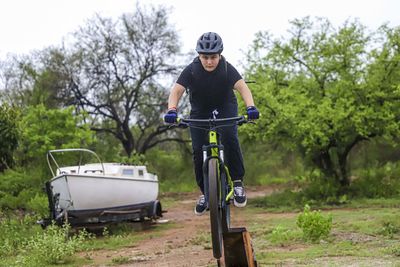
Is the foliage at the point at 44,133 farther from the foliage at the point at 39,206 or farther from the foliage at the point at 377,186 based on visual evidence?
the foliage at the point at 377,186

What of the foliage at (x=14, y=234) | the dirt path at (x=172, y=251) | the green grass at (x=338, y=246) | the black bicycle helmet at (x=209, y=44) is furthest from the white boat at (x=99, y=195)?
the black bicycle helmet at (x=209, y=44)

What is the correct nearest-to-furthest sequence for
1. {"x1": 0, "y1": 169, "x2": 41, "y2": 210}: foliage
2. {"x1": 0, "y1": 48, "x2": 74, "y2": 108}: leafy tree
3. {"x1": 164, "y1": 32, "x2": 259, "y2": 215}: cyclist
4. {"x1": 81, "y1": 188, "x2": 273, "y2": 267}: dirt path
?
{"x1": 164, "y1": 32, "x2": 259, "y2": 215}: cyclist
{"x1": 81, "y1": 188, "x2": 273, "y2": 267}: dirt path
{"x1": 0, "y1": 169, "x2": 41, "y2": 210}: foliage
{"x1": 0, "y1": 48, "x2": 74, "y2": 108}: leafy tree

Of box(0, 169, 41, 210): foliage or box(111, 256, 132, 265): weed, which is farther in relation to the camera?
box(0, 169, 41, 210): foliage

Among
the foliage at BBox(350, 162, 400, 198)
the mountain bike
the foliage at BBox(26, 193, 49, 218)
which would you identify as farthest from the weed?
the foliage at BBox(350, 162, 400, 198)

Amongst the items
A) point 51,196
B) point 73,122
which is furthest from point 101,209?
point 73,122

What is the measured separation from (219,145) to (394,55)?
14061 millimetres

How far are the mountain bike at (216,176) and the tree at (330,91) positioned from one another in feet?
39.0

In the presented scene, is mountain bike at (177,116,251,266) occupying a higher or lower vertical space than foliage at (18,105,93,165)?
lower

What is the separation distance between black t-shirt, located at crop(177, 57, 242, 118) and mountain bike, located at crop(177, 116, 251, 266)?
0.28 meters

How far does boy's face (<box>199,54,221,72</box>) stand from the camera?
627cm

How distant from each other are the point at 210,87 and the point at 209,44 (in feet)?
1.55

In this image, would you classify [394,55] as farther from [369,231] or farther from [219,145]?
[219,145]

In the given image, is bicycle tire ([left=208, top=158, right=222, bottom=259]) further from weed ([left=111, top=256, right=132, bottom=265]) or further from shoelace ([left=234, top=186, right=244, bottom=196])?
weed ([left=111, top=256, right=132, bottom=265])

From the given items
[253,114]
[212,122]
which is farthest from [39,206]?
[253,114]
